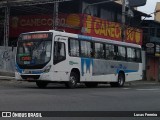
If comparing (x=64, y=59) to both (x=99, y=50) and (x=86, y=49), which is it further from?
(x=99, y=50)

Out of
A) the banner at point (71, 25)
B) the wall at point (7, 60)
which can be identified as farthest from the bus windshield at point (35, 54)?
the banner at point (71, 25)

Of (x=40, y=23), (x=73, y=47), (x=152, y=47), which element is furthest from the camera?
(x=152, y=47)

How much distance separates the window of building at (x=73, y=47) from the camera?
79.3 ft

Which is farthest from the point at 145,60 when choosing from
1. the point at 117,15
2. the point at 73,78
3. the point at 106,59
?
the point at 73,78

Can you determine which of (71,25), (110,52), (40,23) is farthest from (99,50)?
(40,23)

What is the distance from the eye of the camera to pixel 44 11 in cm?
4097

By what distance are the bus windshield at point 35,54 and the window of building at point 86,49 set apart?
3.03m

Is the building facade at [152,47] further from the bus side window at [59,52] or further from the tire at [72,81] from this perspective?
the bus side window at [59,52]

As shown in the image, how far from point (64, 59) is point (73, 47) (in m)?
1.20

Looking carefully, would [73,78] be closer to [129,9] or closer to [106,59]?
[106,59]

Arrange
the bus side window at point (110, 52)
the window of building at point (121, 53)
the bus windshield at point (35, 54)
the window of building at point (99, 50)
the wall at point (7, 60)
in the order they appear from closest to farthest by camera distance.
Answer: the bus windshield at point (35, 54), the window of building at point (99, 50), the bus side window at point (110, 52), the window of building at point (121, 53), the wall at point (7, 60)

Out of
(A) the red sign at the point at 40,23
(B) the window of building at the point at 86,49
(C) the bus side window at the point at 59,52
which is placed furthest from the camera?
(A) the red sign at the point at 40,23

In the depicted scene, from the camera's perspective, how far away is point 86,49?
84.9 ft

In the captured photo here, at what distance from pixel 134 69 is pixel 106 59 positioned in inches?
180
